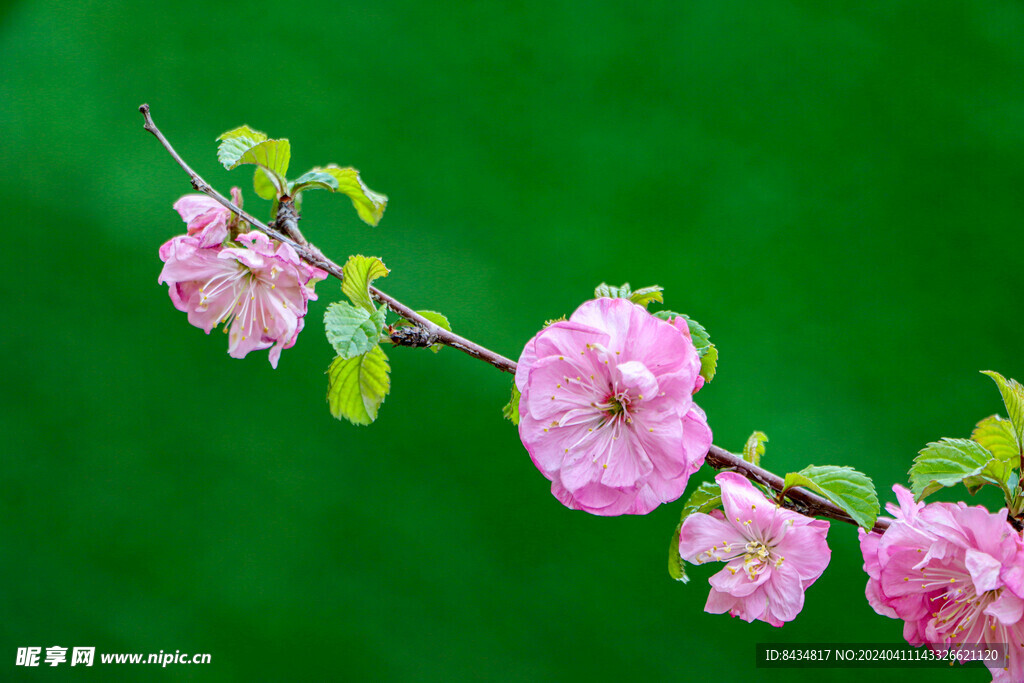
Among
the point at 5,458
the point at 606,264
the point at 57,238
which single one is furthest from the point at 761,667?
the point at 57,238

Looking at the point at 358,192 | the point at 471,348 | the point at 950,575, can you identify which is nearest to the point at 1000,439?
the point at 950,575

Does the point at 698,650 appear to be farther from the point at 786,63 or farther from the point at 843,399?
the point at 786,63

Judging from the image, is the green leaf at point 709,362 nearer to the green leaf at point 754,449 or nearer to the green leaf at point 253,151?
the green leaf at point 754,449

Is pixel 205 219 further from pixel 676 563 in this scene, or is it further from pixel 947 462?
pixel 947 462

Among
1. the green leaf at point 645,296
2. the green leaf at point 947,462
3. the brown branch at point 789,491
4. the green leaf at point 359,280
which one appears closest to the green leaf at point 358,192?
the green leaf at point 359,280

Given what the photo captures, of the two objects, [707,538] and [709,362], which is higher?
[709,362]

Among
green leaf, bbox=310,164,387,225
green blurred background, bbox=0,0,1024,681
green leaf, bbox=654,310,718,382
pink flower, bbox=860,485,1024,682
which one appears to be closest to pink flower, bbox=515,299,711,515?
green leaf, bbox=654,310,718,382
